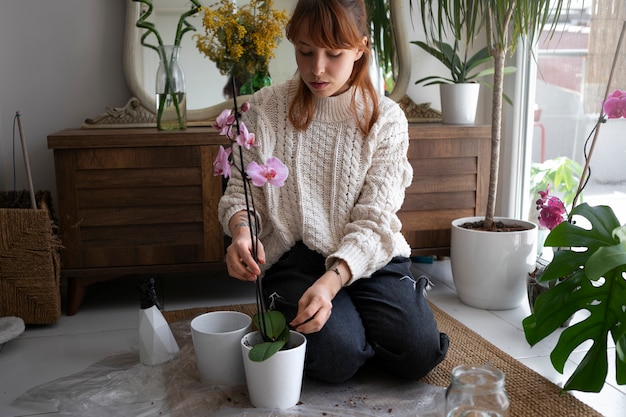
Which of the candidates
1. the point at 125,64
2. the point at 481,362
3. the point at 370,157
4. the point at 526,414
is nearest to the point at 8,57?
the point at 125,64

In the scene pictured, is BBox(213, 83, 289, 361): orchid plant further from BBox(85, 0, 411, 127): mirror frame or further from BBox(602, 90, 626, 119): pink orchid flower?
BBox(85, 0, 411, 127): mirror frame

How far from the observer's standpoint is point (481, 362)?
1.75 m

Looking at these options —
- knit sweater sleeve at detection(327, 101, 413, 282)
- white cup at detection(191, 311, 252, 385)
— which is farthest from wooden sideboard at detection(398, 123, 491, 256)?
white cup at detection(191, 311, 252, 385)

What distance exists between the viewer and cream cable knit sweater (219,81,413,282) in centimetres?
165

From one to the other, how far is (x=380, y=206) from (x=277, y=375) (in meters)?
0.46

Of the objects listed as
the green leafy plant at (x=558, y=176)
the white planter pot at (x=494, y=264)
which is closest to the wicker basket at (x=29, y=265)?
the white planter pot at (x=494, y=264)

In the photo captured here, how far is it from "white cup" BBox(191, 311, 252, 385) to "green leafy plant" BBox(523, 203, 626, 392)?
66cm

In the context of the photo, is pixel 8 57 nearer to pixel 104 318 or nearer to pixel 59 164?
pixel 59 164

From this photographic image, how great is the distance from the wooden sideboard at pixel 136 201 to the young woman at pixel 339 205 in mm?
451

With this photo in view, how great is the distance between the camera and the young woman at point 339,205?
1553 millimetres

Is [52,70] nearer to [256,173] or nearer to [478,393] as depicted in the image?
[256,173]

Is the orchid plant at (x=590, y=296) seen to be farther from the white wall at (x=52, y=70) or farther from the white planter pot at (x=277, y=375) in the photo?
the white wall at (x=52, y=70)

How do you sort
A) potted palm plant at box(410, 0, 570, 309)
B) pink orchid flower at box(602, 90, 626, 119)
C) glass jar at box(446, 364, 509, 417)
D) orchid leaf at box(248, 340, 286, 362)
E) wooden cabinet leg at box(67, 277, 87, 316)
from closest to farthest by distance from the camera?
glass jar at box(446, 364, 509, 417)
orchid leaf at box(248, 340, 286, 362)
pink orchid flower at box(602, 90, 626, 119)
potted palm plant at box(410, 0, 570, 309)
wooden cabinet leg at box(67, 277, 87, 316)

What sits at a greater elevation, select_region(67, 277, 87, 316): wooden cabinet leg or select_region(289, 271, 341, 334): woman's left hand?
select_region(289, 271, 341, 334): woman's left hand
